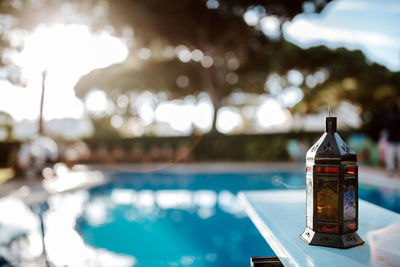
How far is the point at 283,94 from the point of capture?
24312mm

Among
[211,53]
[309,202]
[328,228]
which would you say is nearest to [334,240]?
[328,228]

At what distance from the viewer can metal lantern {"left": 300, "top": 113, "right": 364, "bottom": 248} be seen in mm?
2121

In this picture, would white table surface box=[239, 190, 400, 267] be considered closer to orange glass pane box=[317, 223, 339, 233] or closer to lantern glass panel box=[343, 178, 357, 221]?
orange glass pane box=[317, 223, 339, 233]

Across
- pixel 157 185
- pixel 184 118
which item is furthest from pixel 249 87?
pixel 157 185

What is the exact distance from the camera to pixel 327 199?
7.12 feet

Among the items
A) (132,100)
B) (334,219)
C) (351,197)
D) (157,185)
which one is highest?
(132,100)

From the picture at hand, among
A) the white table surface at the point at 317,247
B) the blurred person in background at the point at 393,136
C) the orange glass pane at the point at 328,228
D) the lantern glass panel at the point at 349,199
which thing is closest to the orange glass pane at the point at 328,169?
the lantern glass panel at the point at 349,199

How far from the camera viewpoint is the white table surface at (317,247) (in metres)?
2.02

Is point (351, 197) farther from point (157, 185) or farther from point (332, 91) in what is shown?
point (332, 91)

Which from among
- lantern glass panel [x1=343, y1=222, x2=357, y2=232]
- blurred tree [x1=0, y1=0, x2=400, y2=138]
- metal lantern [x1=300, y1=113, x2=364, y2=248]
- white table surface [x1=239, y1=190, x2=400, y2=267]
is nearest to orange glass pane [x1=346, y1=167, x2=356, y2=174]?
metal lantern [x1=300, y1=113, x2=364, y2=248]

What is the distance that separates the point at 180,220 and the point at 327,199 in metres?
3.79

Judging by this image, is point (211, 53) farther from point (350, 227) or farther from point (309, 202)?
point (350, 227)

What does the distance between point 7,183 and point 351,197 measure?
949 cm

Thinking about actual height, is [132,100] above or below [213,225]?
above
